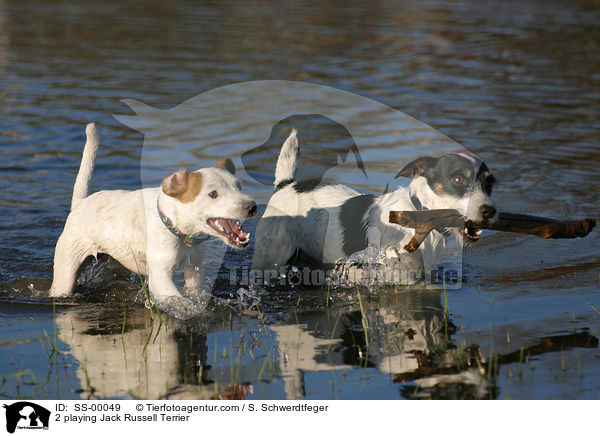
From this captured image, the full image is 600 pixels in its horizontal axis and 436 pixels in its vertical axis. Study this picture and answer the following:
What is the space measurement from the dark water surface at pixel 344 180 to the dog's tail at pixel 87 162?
0.96 metres

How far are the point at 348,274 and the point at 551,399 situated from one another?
276cm

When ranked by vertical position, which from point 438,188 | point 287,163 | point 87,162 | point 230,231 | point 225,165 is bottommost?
point 230,231

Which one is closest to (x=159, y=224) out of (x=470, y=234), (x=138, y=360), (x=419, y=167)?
(x=138, y=360)

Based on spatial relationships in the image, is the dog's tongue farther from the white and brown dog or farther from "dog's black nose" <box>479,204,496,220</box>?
"dog's black nose" <box>479,204,496,220</box>

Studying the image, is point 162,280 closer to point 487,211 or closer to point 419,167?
point 419,167

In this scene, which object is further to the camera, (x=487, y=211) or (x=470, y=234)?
(x=470, y=234)

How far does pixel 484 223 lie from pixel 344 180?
4.67 meters

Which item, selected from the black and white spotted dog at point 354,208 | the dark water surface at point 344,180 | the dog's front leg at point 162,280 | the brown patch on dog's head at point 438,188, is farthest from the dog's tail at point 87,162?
the brown patch on dog's head at point 438,188

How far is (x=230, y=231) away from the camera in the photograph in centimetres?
596

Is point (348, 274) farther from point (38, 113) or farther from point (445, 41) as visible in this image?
point (445, 41)

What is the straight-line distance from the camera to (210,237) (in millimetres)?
6312

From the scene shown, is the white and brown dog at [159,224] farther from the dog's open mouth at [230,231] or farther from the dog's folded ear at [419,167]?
the dog's folded ear at [419,167]

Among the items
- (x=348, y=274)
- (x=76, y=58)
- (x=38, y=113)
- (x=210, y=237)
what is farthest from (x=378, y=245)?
(x=76, y=58)
